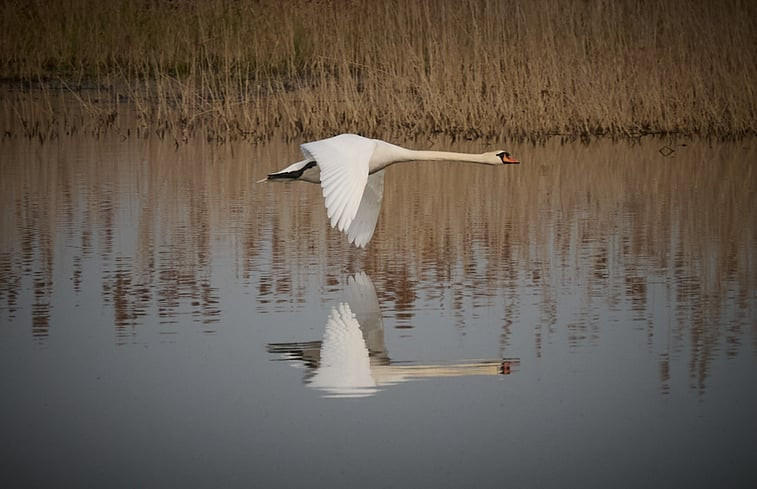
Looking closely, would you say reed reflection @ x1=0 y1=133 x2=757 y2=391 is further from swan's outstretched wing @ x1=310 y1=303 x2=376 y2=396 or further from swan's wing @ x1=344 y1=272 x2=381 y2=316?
swan's outstretched wing @ x1=310 y1=303 x2=376 y2=396

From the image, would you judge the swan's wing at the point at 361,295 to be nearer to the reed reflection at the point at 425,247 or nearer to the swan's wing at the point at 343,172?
the reed reflection at the point at 425,247

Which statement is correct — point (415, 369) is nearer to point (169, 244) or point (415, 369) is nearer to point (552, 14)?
point (169, 244)

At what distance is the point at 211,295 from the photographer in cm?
689

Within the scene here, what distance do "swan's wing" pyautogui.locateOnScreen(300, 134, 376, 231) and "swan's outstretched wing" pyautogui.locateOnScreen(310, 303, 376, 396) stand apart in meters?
0.48

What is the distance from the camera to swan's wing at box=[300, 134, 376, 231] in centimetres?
674

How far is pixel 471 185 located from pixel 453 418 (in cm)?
705

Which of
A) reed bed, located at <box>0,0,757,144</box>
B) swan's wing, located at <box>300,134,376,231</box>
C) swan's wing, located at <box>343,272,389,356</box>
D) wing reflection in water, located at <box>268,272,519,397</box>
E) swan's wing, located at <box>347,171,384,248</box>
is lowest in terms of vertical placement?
wing reflection in water, located at <box>268,272,519,397</box>

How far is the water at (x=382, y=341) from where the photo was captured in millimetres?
4391

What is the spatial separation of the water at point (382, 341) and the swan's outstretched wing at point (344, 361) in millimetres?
14

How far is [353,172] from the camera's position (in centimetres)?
A: 718

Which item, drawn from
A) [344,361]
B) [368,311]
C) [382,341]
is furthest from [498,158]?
[344,361]

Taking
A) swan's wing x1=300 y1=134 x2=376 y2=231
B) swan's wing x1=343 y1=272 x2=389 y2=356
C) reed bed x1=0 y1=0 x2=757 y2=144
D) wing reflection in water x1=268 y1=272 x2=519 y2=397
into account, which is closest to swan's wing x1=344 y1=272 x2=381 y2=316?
swan's wing x1=343 y1=272 x2=389 y2=356

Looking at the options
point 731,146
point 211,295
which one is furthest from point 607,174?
point 211,295

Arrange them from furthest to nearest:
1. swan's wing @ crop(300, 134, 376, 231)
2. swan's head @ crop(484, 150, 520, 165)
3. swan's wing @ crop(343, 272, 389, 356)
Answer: swan's head @ crop(484, 150, 520, 165) < swan's wing @ crop(300, 134, 376, 231) < swan's wing @ crop(343, 272, 389, 356)
